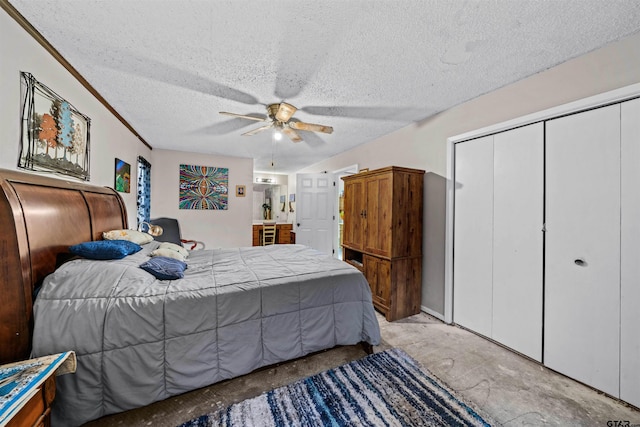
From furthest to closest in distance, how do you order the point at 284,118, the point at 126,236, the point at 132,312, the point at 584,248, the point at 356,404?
the point at 284,118 → the point at 126,236 → the point at 584,248 → the point at 356,404 → the point at 132,312

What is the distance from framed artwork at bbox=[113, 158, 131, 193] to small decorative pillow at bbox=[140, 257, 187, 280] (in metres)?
1.66

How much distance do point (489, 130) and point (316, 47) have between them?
1839mm

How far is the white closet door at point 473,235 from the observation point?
2.38m

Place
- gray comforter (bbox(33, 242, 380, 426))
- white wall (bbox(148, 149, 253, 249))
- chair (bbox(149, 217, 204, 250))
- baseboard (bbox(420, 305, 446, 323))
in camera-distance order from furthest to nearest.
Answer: white wall (bbox(148, 149, 253, 249)) → chair (bbox(149, 217, 204, 250)) → baseboard (bbox(420, 305, 446, 323)) → gray comforter (bbox(33, 242, 380, 426))

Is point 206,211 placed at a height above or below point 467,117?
A: below

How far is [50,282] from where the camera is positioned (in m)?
1.28

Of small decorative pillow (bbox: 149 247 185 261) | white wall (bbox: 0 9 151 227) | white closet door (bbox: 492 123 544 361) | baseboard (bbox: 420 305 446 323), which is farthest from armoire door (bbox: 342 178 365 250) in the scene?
white wall (bbox: 0 9 151 227)

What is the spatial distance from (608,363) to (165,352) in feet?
9.64

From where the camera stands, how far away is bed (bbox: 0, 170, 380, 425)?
3.94 ft

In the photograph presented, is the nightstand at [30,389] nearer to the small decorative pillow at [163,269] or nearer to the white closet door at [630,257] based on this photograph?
the small decorative pillow at [163,269]

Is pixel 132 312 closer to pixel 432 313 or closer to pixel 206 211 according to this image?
pixel 432 313

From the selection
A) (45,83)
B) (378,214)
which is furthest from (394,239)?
(45,83)

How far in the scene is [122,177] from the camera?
2945 mm

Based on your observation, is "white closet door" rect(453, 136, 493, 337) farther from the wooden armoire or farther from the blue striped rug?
the blue striped rug
